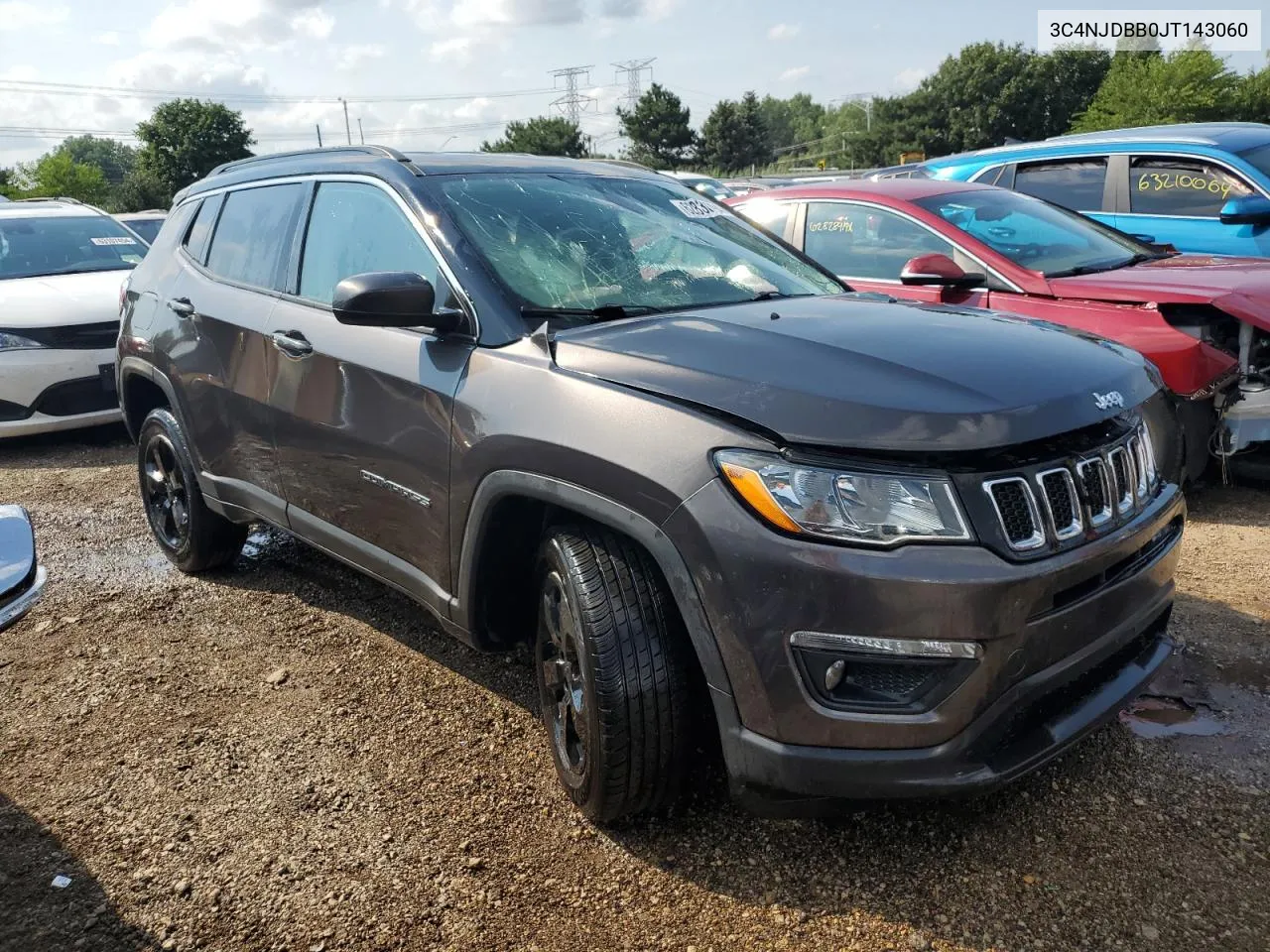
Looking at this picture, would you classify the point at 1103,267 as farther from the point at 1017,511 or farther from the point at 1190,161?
the point at 1017,511

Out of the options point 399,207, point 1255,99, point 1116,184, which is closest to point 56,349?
point 399,207

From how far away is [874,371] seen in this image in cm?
224

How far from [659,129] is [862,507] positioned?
67862 mm

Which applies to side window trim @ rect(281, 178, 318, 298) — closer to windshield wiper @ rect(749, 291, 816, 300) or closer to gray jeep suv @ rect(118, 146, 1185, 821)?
gray jeep suv @ rect(118, 146, 1185, 821)

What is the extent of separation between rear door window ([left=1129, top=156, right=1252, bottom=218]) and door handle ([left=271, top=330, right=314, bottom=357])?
5.68 m

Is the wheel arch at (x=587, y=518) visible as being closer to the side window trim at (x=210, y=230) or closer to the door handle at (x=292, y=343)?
the door handle at (x=292, y=343)

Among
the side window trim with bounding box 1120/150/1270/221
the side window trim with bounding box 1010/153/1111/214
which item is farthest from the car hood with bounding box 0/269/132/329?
the side window trim with bounding box 1120/150/1270/221

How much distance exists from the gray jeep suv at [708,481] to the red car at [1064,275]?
1.49m

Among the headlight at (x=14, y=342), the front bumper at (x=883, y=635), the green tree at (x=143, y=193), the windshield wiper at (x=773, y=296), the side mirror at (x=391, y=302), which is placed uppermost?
the green tree at (x=143, y=193)

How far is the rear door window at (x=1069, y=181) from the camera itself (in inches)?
271

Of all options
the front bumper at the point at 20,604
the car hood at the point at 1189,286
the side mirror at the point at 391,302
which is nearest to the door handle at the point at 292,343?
the side mirror at the point at 391,302

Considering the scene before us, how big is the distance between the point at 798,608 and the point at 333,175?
2364 mm

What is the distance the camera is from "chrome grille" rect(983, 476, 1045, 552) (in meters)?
2.04

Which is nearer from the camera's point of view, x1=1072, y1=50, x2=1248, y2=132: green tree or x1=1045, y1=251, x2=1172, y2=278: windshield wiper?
x1=1045, y1=251, x2=1172, y2=278: windshield wiper
